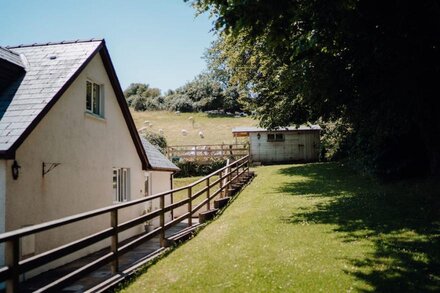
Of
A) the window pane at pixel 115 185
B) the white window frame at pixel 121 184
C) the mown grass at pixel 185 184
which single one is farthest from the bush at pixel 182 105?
the window pane at pixel 115 185

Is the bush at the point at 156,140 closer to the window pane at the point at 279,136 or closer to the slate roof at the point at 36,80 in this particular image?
the window pane at the point at 279,136

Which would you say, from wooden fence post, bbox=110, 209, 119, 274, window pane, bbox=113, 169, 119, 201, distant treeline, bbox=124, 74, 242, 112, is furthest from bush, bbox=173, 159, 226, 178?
distant treeline, bbox=124, 74, 242, 112

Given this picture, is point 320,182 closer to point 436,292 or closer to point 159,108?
point 436,292

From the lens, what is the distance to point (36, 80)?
11.1m

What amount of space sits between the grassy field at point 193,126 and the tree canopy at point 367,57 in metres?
31.1

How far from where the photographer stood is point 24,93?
1048 cm

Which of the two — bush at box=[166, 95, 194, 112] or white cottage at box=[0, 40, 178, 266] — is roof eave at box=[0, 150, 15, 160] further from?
bush at box=[166, 95, 194, 112]

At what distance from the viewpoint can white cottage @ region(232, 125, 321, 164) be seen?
35.7 m

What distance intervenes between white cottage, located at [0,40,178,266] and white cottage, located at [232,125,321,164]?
20.6 metres

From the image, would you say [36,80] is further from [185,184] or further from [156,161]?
[185,184]

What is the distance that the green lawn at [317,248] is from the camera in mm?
6500

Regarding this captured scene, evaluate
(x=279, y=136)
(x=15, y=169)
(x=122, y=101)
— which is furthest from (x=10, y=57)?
(x=279, y=136)

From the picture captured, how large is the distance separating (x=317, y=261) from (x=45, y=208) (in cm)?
709

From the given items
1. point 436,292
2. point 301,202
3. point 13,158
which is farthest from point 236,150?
point 436,292
